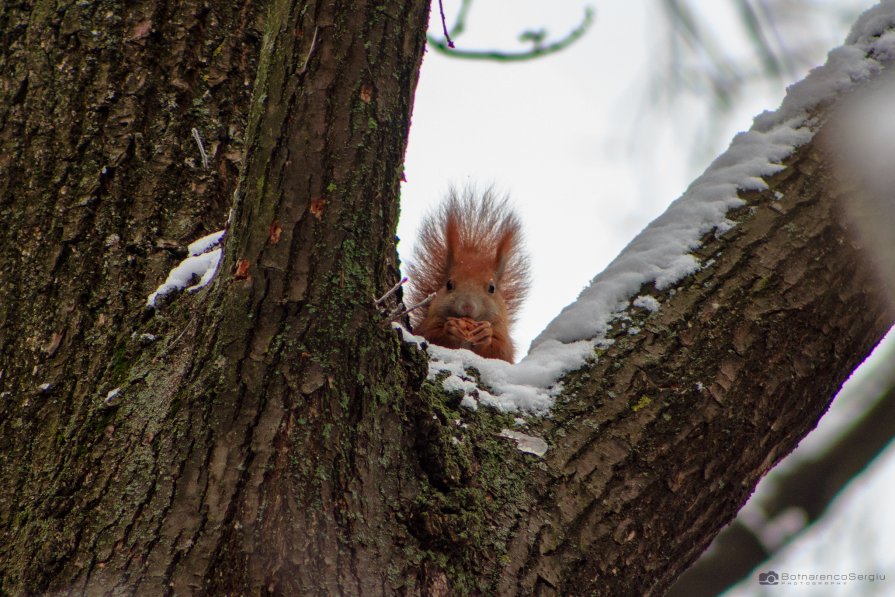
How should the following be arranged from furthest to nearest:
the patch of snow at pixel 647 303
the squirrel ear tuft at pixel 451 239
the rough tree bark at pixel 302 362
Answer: the squirrel ear tuft at pixel 451 239
the patch of snow at pixel 647 303
the rough tree bark at pixel 302 362

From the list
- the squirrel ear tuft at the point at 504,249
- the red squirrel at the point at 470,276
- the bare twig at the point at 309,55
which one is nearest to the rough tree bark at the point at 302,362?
the bare twig at the point at 309,55

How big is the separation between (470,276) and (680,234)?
7.06 ft

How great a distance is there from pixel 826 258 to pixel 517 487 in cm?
70

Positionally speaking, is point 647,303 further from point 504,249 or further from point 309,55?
point 504,249

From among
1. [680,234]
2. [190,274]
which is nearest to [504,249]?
[680,234]

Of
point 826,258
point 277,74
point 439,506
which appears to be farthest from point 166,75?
point 826,258

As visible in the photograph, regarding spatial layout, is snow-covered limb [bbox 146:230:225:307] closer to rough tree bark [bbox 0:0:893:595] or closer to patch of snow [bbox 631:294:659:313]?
rough tree bark [bbox 0:0:893:595]

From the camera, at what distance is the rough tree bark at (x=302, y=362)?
1.17 metres

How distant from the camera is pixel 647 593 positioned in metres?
1.40

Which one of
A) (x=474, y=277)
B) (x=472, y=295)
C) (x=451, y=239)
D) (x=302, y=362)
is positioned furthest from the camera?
(x=451, y=239)

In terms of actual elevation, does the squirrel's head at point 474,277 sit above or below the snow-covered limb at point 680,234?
above

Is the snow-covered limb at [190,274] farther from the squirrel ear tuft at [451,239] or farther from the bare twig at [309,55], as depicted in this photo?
the squirrel ear tuft at [451,239]

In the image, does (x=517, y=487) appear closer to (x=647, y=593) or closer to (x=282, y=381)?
(x=647, y=593)

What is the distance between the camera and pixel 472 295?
143 inches
